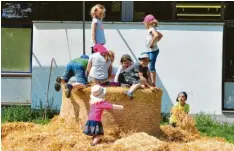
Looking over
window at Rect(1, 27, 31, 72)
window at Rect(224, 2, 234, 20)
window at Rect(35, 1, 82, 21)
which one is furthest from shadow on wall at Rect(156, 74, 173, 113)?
window at Rect(1, 27, 31, 72)

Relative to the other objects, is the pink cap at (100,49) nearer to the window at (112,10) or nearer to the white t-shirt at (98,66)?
the white t-shirt at (98,66)

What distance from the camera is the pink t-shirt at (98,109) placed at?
955 centimetres

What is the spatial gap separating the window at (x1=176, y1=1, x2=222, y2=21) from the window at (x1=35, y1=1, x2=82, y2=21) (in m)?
2.48

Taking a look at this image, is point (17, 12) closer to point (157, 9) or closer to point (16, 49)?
point (16, 49)

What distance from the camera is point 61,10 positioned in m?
16.1

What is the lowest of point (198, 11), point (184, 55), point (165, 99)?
point (165, 99)

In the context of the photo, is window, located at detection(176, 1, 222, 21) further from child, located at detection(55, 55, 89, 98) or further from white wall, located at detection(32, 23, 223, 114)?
child, located at detection(55, 55, 89, 98)

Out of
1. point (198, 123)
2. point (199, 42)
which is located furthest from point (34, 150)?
point (199, 42)

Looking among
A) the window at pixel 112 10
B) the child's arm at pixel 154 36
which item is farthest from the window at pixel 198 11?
the child's arm at pixel 154 36

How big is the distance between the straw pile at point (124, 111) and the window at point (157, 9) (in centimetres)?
565

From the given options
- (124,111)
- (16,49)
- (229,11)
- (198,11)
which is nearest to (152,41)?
(124,111)

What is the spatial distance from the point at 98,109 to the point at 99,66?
837 millimetres

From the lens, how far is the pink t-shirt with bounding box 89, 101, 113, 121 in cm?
955

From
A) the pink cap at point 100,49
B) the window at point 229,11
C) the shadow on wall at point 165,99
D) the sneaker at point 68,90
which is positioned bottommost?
the shadow on wall at point 165,99
